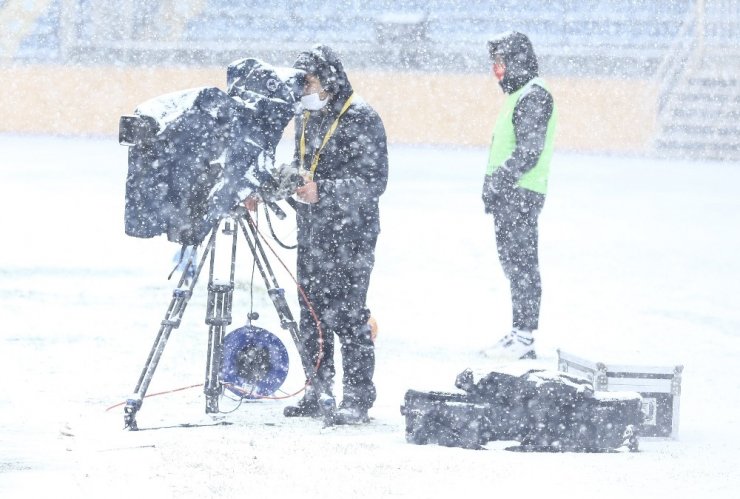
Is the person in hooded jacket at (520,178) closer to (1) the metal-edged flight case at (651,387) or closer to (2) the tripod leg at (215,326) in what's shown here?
(1) the metal-edged flight case at (651,387)

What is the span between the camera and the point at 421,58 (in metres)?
25.3

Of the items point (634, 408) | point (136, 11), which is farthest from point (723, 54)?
point (634, 408)

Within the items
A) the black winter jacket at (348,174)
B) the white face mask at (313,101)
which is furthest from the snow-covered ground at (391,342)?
the white face mask at (313,101)

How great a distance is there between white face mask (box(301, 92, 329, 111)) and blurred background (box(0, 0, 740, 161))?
1888cm

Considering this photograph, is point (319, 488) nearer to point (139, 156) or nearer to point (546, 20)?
point (139, 156)

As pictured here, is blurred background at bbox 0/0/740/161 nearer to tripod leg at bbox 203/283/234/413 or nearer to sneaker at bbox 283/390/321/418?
sneaker at bbox 283/390/321/418

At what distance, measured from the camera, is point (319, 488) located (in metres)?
3.85

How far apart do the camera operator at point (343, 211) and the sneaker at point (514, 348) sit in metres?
1.59

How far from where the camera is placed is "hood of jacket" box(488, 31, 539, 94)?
673cm

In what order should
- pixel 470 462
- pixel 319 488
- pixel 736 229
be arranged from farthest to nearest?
pixel 736 229
pixel 470 462
pixel 319 488

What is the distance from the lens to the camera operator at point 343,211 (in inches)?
201

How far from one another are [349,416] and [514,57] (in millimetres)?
2443

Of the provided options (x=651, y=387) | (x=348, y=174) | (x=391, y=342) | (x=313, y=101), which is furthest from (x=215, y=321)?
(x=391, y=342)

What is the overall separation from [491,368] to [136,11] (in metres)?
24.4
